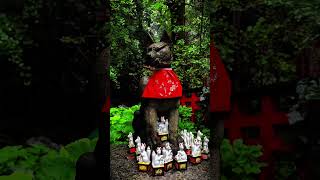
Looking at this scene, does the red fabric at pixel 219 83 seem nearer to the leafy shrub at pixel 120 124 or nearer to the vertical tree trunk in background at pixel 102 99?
the vertical tree trunk in background at pixel 102 99

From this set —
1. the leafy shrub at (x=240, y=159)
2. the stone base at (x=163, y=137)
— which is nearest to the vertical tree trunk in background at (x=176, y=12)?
the stone base at (x=163, y=137)

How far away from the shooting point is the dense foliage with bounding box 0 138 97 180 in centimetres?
313

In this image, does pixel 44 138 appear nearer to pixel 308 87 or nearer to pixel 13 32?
pixel 13 32

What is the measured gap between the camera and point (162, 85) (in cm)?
479

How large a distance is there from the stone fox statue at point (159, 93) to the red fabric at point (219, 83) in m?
1.62

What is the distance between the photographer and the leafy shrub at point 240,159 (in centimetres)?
310

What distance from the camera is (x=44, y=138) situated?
11.1ft

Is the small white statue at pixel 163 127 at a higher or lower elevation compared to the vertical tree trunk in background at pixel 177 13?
lower

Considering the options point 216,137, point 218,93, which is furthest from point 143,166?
point 218,93

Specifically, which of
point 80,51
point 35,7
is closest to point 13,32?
point 35,7

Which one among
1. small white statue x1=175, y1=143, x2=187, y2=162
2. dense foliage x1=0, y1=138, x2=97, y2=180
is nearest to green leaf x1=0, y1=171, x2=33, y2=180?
dense foliage x1=0, y1=138, x2=97, y2=180

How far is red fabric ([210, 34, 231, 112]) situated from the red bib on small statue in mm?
1609

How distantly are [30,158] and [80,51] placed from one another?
3.92ft

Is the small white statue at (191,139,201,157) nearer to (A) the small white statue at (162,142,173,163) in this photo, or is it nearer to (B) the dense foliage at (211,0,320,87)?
(A) the small white statue at (162,142,173,163)
